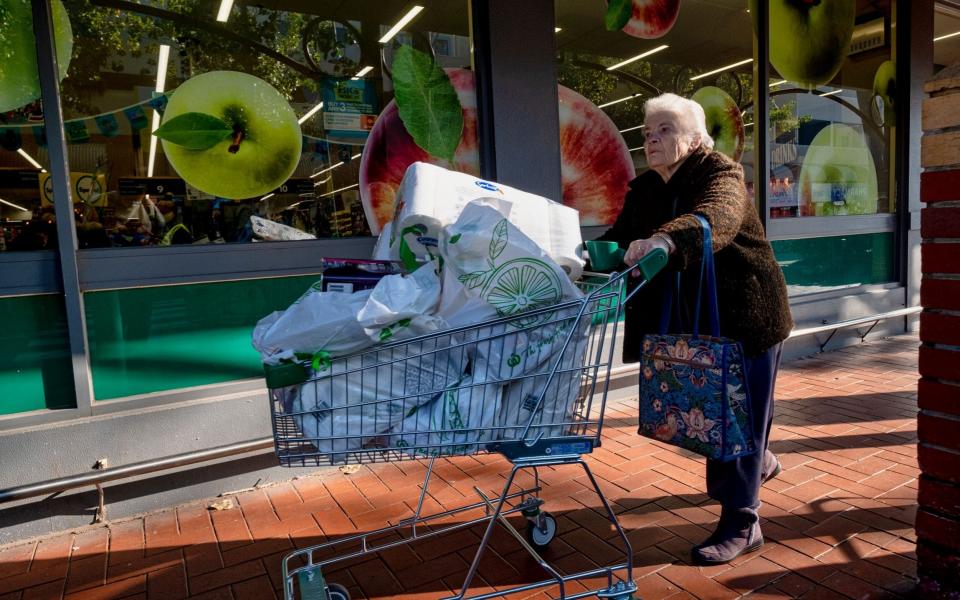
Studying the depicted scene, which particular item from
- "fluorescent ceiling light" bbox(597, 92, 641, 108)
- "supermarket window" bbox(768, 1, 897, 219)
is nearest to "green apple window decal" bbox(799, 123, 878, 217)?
"supermarket window" bbox(768, 1, 897, 219)

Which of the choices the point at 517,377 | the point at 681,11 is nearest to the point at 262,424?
the point at 517,377

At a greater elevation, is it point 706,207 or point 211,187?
point 211,187

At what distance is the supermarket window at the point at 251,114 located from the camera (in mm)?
3635

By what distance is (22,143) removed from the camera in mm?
3422

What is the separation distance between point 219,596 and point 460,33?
372 cm

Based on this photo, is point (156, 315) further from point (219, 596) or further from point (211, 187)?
point (219, 596)

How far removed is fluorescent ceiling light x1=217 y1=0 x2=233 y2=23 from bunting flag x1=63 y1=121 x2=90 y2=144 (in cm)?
100

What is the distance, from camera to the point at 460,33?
454cm

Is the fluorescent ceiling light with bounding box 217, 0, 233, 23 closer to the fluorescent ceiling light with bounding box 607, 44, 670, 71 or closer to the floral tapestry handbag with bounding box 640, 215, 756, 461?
the fluorescent ceiling light with bounding box 607, 44, 670, 71

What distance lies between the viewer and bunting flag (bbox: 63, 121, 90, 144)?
3.53 m

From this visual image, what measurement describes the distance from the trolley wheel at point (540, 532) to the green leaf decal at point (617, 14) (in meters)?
4.02

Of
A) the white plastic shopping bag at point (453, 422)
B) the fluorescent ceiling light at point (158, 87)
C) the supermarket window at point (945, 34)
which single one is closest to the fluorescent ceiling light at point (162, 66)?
the fluorescent ceiling light at point (158, 87)

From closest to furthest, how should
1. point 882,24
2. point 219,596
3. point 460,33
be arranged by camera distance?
1. point 219,596
2. point 460,33
3. point 882,24

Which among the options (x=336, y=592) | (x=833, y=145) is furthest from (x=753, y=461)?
(x=833, y=145)
